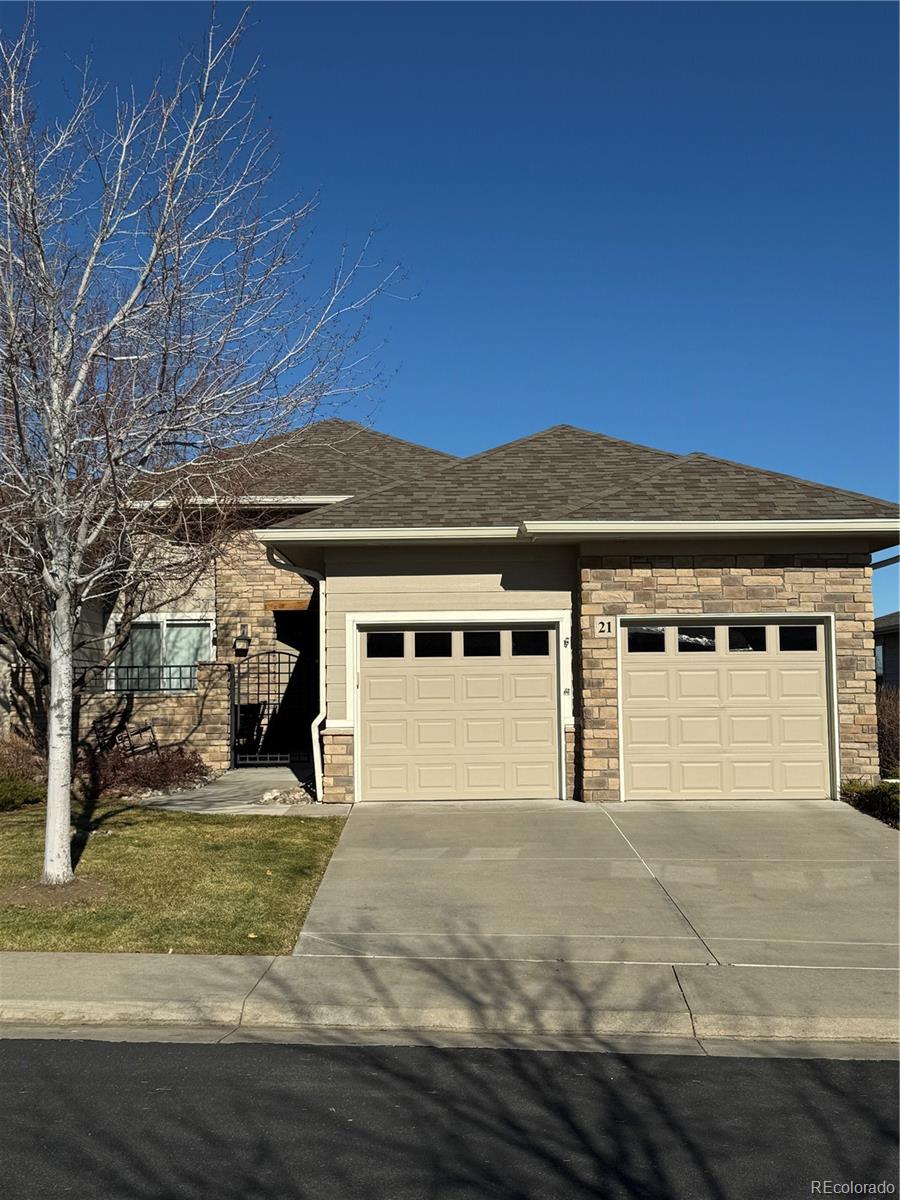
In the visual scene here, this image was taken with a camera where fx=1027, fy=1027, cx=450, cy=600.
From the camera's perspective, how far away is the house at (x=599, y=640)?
42.2 ft

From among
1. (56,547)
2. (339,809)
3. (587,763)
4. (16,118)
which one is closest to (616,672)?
(587,763)

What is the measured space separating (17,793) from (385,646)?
200 inches

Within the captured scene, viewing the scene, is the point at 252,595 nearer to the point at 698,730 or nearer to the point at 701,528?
the point at 698,730

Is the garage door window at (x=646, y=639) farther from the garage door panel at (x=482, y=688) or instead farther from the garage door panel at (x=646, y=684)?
the garage door panel at (x=482, y=688)

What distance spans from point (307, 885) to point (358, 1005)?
108 inches

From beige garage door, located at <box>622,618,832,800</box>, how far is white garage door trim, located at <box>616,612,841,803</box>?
0.06 meters

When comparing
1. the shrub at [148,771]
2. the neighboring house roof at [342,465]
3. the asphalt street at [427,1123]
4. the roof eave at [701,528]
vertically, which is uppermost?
the neighboring house roof at [342,465]

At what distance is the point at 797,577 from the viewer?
12992 millimetres

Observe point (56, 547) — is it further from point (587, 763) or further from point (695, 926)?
point (587, 763)

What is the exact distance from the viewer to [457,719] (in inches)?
520

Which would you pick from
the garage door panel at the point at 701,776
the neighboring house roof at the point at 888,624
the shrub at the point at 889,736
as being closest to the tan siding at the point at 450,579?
the garage door panel at the point at 701,776

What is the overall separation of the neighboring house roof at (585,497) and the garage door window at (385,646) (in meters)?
1.45

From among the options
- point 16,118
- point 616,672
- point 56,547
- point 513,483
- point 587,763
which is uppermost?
point 16,118

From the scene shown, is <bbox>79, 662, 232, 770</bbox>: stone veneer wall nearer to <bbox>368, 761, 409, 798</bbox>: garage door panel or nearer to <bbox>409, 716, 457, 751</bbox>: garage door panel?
<bbox>368, 761, 409, 798</bbox>: garage door panel
